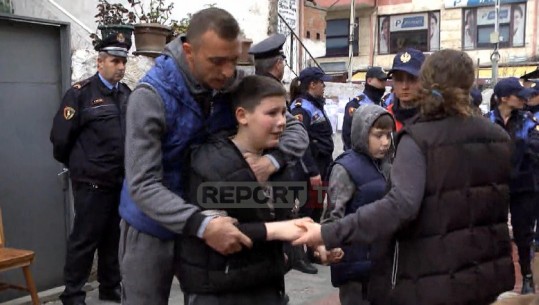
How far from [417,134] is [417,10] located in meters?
30.1

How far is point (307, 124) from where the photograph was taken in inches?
264

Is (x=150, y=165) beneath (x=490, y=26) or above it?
beneath

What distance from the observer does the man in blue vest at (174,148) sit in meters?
2.31

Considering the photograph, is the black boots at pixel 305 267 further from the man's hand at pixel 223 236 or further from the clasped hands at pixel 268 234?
the man's hand at pixel 223 236

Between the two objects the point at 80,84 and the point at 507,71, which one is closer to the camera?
the point at 80,84

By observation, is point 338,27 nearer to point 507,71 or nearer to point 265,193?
point 507,71

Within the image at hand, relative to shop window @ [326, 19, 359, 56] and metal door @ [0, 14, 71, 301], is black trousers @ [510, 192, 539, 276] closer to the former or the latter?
metal door @ [0, 14, 71, 301]

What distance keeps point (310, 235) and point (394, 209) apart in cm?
35

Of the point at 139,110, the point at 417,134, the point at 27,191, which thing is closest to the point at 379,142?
the point at 417,134

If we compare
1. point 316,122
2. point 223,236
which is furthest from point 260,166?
point 316,122

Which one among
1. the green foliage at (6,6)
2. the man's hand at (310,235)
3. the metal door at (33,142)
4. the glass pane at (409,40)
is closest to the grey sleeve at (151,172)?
the man's hand at (310,235)

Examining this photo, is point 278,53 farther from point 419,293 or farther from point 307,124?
point 419,293

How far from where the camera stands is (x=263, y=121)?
8.02 feet

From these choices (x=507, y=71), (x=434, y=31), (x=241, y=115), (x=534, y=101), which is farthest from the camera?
(x=434, y=31)
